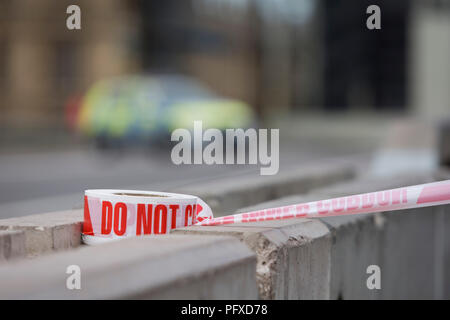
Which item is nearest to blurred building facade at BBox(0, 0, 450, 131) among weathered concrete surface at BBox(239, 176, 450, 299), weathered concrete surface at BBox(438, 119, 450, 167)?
weathered concrete surface at BBox(438, 119, 450, 167)

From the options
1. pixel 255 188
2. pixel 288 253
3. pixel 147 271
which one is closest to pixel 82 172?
pixel 255 188

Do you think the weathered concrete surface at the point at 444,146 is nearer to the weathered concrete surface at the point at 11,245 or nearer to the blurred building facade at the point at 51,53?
the weathered concrete surface at the point at 11,245

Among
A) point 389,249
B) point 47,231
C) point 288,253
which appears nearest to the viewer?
point 288,253

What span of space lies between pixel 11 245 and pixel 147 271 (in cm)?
82

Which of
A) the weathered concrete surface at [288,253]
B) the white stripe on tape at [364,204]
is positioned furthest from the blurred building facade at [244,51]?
the weathered concrete surface at [288,253]

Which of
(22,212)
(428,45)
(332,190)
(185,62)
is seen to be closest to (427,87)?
(428,45)

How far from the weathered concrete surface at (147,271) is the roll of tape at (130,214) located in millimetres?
397

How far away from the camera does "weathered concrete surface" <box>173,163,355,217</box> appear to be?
4.10m

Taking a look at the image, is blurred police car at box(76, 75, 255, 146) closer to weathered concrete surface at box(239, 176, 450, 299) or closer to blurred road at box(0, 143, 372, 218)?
blurred road at box(0, 143, 372, 218)

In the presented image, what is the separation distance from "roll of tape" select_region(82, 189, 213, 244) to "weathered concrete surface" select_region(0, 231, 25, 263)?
296 mm

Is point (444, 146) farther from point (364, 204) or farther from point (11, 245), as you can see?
point (11, 245)

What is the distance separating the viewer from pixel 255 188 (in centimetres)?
444
